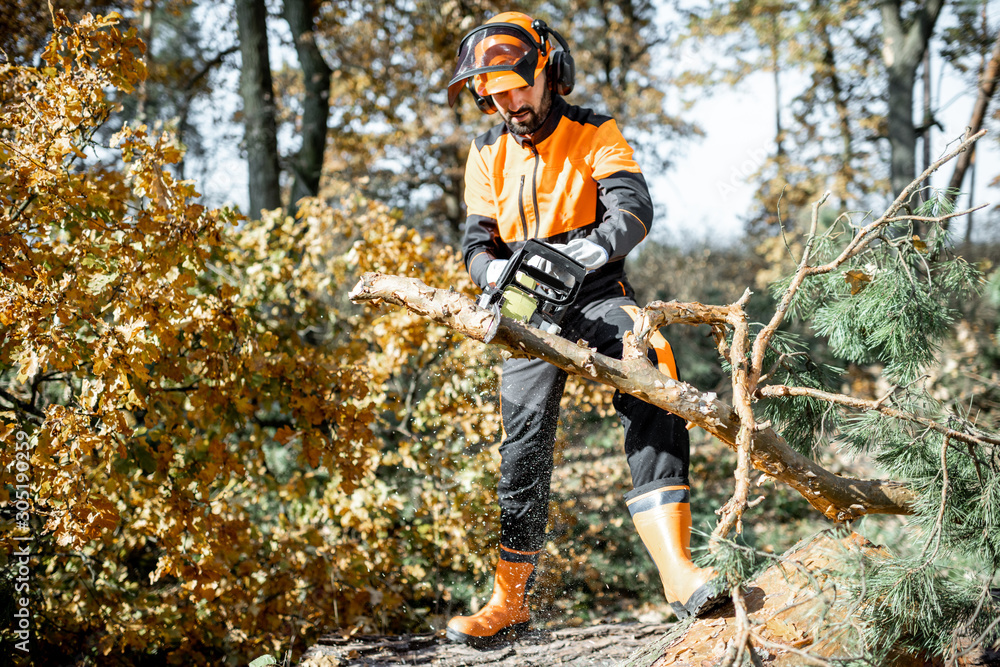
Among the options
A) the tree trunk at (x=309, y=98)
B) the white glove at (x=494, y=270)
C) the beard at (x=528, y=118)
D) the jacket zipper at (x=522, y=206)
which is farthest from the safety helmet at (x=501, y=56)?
the tree trunk at (x=309, y=98)

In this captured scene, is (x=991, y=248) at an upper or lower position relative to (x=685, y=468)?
upper

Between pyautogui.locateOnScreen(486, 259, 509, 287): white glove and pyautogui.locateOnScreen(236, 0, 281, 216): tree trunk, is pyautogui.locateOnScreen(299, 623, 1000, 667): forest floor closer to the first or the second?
pyautogui.locateOnScreen(486, 259, 509, 287): white glove

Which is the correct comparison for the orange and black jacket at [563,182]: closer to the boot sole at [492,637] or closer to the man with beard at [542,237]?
the man with beard at [542,237]

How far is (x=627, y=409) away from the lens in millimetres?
2352

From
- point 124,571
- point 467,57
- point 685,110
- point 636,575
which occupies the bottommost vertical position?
point 636,575

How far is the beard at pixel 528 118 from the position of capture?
248cm

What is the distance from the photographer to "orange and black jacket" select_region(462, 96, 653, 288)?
7.95 ft

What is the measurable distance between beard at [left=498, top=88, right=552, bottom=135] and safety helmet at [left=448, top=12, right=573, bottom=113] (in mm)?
110

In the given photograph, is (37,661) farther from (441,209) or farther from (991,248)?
(991,248)

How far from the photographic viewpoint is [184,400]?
9.39 feet

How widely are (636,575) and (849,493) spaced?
9.74 ft

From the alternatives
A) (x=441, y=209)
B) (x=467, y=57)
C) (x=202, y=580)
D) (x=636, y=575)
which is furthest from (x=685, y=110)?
(x=202, y=580)

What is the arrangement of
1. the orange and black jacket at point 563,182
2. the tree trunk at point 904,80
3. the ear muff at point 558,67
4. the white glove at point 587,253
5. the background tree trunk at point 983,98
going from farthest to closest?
the tree trunk at point 904,80, the background tree trunk at point 983,98, the ear muff at point 558,67, the orange and black jacket at point 563,182, the white glove at point 587,253

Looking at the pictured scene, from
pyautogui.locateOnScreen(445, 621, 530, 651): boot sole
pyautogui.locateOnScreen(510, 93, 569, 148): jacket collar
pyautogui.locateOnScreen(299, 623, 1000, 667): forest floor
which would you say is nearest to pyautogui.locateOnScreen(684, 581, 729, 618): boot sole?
pyautogui.locateOnScreen(299, 623, 1000, 667): forest floor
